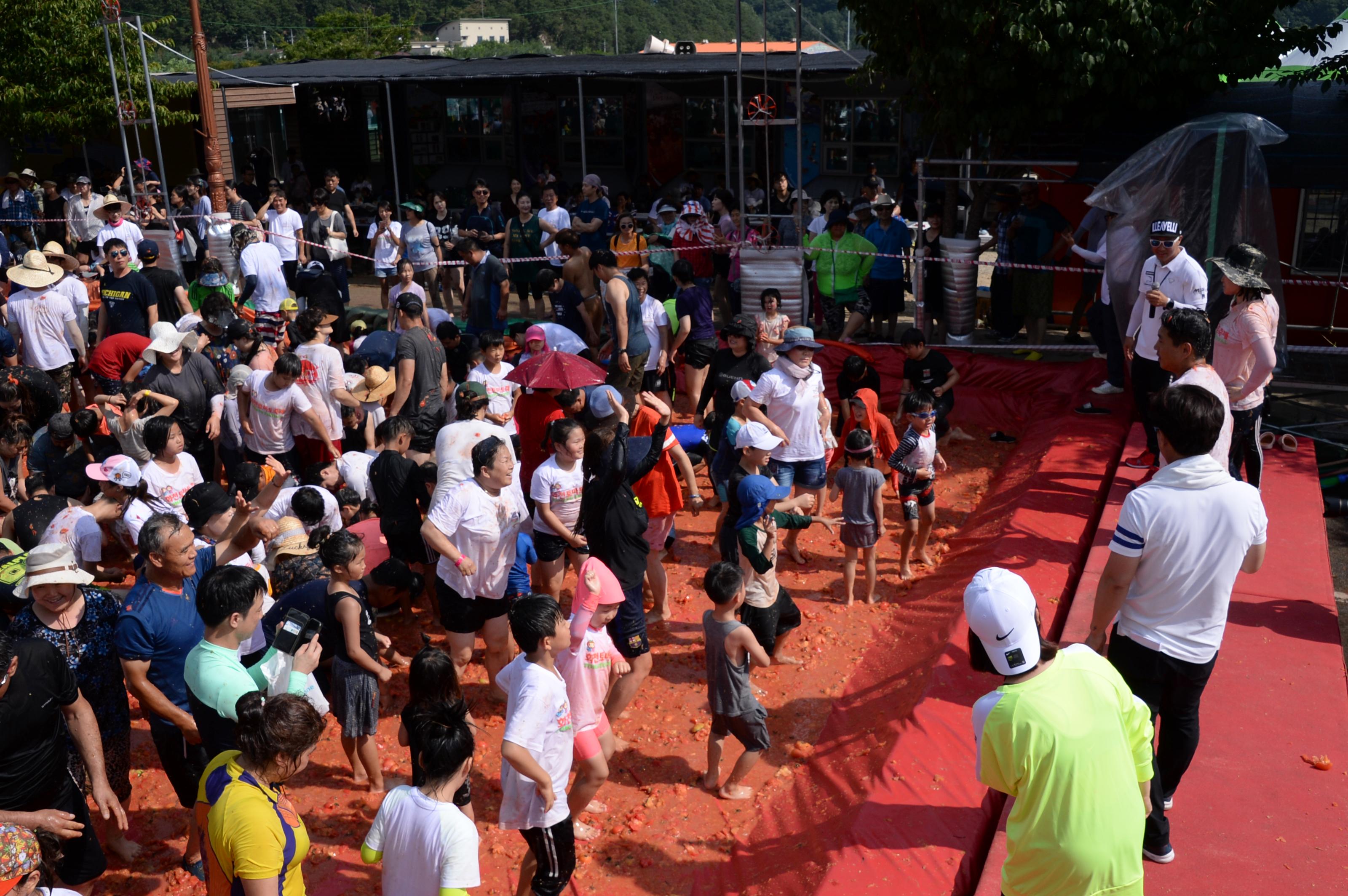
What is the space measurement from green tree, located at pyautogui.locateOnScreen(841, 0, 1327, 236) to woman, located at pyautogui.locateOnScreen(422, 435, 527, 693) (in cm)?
774

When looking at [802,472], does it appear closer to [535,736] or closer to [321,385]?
[321,385]

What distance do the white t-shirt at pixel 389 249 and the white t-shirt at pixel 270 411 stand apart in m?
5.92

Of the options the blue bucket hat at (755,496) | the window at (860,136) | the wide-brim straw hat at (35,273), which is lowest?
the blue bucket hat at (755,496)

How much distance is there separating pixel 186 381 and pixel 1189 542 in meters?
7.44

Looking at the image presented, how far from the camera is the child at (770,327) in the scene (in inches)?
348

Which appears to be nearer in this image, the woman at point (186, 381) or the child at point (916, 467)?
the child at point (916, 467)

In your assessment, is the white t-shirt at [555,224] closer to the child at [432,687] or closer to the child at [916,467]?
the child at [916,467]

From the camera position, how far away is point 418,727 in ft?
13.8

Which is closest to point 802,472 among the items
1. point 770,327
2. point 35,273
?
point 770,327

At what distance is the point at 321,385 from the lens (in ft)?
27.7

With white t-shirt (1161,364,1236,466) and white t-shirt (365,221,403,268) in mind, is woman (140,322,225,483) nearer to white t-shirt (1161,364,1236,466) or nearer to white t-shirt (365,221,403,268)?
white t-shirt (365,221,403,268)

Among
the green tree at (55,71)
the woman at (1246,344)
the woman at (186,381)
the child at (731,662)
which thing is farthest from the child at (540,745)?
the green tree at (55,71)

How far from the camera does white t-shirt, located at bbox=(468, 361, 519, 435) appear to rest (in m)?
8.27

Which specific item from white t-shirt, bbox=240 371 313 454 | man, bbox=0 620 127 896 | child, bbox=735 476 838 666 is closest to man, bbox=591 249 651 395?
white t-shirt, bbox=240 371 313 454
